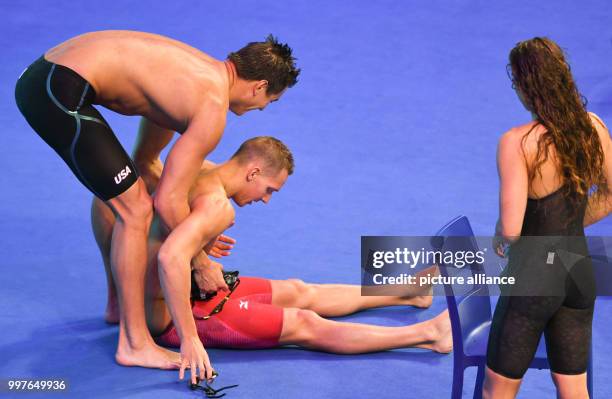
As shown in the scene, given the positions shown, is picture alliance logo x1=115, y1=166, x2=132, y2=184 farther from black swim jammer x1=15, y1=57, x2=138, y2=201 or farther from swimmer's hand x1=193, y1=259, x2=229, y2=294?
swimmer's hand x1=193, y1=259, x2=229, y2=294

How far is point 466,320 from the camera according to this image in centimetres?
368

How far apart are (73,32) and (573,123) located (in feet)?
19.2

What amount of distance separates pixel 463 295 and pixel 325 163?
9.08ft

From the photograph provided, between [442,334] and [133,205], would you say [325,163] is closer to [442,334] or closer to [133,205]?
[442,334]

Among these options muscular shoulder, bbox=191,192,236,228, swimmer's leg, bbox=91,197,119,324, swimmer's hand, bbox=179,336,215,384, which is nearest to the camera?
swimmer's hand, bbox=179,336,215,384

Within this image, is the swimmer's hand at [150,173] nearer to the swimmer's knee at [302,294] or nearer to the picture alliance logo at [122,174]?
the picture alliance logo at [122,174]

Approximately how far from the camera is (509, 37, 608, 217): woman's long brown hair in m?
3.00

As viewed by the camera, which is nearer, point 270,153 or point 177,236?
point 177,236

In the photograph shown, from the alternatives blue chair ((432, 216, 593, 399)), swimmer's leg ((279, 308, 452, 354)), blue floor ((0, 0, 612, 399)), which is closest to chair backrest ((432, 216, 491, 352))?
blue chair ((432, 216, 593, 399))

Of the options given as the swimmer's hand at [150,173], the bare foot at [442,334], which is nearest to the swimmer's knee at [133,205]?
the swimmer's hand at [150,173]

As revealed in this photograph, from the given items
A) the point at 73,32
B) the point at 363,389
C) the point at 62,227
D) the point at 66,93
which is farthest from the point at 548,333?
the point at 73,32

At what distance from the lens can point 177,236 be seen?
386cm

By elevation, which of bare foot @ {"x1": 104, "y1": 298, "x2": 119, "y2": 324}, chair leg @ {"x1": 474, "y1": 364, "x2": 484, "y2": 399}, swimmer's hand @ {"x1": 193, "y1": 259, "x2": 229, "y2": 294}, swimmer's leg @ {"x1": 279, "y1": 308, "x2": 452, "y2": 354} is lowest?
chair leg @ {"x1": 474, "y1": 364, "x2": 484, "y2": 399}

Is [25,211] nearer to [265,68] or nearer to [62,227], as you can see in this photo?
[62,227]
